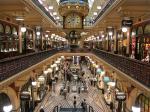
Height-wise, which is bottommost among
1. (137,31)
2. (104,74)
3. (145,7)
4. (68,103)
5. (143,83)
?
(68,103)

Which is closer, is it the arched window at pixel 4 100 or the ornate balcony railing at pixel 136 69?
the ornate balcony railing at pixel 136 69

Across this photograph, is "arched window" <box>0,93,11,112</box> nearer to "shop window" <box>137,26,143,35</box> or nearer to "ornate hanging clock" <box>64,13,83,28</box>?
"shop window" <box>137,26,143,35</box>

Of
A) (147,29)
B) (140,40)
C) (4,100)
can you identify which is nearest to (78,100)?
(140,40)

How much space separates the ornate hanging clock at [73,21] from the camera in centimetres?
3056

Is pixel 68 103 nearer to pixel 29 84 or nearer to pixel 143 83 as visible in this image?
pixel 29 84

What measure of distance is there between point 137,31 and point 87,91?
1196cm

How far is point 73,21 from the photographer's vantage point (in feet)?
101

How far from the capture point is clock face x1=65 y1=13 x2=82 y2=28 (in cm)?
3056

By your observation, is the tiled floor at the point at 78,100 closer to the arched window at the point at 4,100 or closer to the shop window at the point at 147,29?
the arched window at the point at 4,100

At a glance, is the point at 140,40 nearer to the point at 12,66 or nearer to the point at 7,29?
the point at 7,29

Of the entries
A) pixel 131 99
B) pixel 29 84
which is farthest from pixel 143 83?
pixel 29 84

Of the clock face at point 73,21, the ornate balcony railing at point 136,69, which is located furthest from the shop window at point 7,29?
the clock face at point 73,21

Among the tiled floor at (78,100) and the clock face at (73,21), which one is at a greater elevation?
the clock face at (73,21)

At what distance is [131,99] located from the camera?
15.0m
